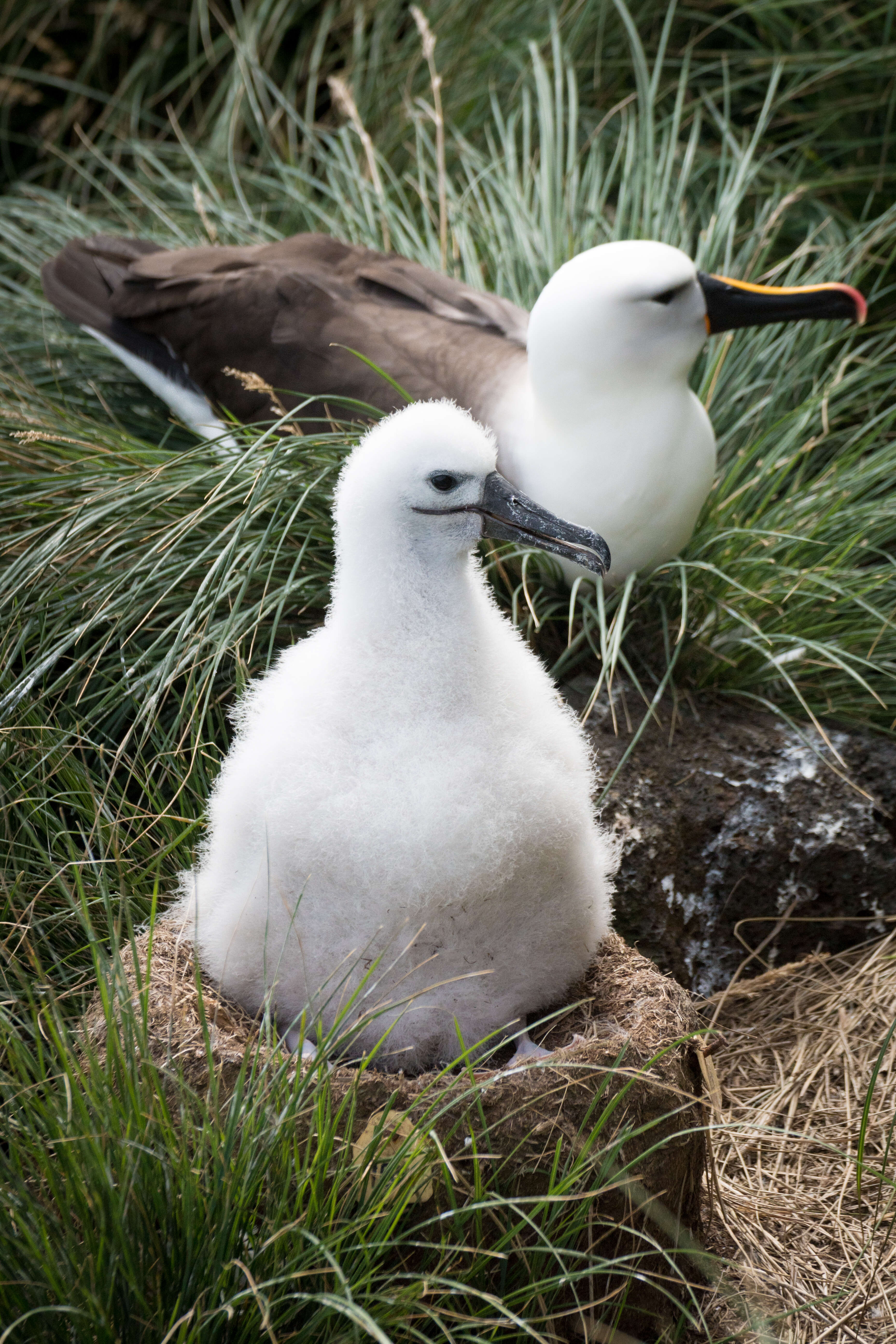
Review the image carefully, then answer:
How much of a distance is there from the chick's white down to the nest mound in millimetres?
127

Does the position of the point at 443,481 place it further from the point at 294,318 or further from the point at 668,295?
the point at 294,318

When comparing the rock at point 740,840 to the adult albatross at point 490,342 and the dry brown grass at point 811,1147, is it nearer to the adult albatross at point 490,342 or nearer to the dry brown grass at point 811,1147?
Result: the dry brown grass at point 811,1147

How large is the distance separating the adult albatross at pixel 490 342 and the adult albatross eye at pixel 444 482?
114cm

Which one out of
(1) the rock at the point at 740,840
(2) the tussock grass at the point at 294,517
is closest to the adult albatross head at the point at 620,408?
(2) the tussock grass at the point at 294,517

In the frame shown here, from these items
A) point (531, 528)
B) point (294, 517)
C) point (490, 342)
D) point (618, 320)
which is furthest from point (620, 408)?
point (531, 528)

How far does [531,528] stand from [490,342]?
171cm

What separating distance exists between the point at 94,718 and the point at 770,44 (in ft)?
14.4

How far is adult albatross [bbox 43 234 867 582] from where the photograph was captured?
340 centimetres

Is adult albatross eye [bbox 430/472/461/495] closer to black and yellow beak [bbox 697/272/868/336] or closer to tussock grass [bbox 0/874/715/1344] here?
tussock grass [bbox 0/874/715/1344]

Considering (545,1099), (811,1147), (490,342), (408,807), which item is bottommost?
(811,1147)

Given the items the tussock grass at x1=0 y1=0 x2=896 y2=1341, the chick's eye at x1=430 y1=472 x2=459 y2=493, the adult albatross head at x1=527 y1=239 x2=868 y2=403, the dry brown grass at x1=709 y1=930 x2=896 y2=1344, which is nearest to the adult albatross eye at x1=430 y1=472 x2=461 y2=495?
the chick's eye at x1=430 y1=472 x2=459 y2=493

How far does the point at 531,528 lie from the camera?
231 cm

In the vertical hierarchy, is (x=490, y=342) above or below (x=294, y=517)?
above

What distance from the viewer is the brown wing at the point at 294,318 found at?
3.76 metres
